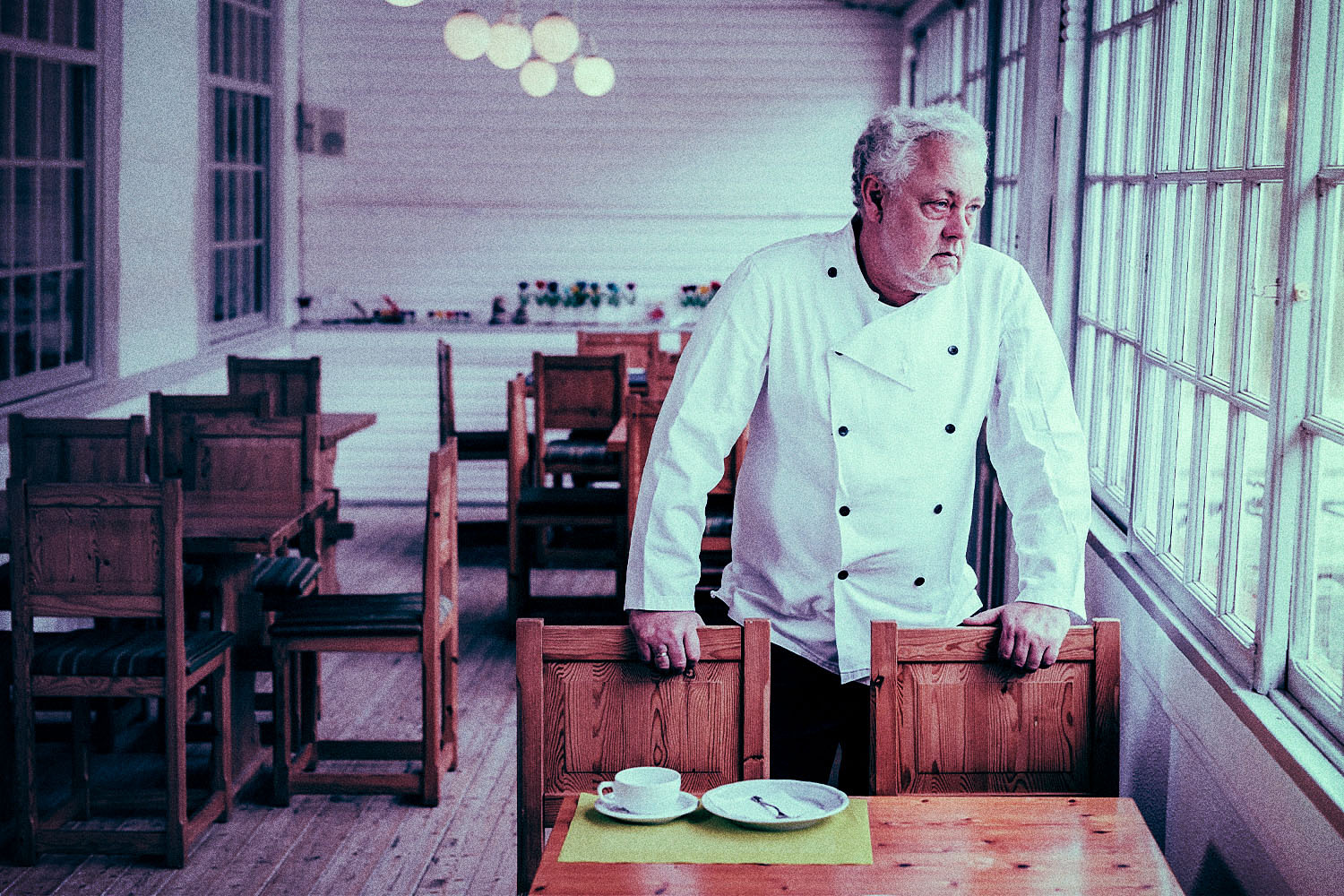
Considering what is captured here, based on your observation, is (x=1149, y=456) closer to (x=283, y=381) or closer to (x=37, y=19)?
(x=283, y=381)

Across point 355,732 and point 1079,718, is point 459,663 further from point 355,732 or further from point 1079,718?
point 1079,718

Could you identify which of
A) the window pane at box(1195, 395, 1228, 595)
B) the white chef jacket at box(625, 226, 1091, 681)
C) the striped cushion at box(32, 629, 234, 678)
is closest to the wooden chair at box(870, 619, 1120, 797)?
the white chef jacket at box(625, 226, 1091, 681)

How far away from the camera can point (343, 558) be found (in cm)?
741

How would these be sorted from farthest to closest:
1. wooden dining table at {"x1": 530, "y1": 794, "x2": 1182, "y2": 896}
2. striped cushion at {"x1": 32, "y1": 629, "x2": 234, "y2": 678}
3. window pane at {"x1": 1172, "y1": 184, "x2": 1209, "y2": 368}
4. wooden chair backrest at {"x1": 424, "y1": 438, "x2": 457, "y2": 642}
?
1. wooden chair backrest at {"x1": 424, "y1": 438, "x2": 457, "y2": 642}
2. striped cushion at {"x1": 32, "y1": 629, "x2": 234, "y2": 678}
3. window pane at {"x1": 1172, "y1": 184, "x2": 1209, "y2": 368}
4. wooden dining table at {"x1": 530, "y1": 794, "x2": 1182, "y2": 896}

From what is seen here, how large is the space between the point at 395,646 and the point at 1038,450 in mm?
2182

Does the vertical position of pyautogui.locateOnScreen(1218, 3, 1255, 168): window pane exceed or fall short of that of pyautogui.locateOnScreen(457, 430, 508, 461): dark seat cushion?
it exceeds it

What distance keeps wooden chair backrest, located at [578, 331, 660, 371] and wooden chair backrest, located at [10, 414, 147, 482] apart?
135 inches

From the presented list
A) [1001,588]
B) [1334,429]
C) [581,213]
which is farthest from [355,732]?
[581,213]

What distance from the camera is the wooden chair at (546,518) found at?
18.9 ft

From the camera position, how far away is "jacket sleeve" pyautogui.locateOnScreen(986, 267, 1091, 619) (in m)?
2.36

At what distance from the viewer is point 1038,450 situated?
2.41m

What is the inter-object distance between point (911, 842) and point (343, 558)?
5.87 meters

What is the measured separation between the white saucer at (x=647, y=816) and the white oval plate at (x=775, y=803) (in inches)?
0.8

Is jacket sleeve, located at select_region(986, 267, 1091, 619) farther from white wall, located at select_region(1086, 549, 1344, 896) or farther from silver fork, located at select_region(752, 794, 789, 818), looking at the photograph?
silver fork, located at select_region(752, 794, 789, 818)
